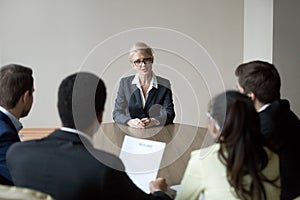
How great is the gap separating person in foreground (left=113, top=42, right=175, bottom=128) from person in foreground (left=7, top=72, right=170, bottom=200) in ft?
5.12

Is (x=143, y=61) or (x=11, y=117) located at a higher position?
(x=143, y=61)

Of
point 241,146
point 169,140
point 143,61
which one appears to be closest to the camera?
point 241,146

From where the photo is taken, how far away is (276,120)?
1.93 metres

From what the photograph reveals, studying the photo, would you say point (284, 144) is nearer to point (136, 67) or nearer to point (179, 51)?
point (136, 67)

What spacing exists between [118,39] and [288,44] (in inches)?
66.2

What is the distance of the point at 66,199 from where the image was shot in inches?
57.7

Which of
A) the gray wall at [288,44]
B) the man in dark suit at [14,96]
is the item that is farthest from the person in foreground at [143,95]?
the gray wall at [288,44]

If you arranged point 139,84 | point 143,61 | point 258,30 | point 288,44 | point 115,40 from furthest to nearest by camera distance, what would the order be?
1. point 115,40
2. point 258,30
3. point 288,44
4. point 139,84
5. point 143,61

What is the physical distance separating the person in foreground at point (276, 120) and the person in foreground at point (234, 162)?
43 cm

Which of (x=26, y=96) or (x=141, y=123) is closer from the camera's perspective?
(x=26, y=96)

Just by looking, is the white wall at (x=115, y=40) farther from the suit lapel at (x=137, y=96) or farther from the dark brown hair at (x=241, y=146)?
the dark brown hair at (x=241, y=146)

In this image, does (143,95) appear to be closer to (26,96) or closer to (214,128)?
(26,96)

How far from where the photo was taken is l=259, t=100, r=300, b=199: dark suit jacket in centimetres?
190

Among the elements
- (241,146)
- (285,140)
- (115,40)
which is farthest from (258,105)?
(115,40)
